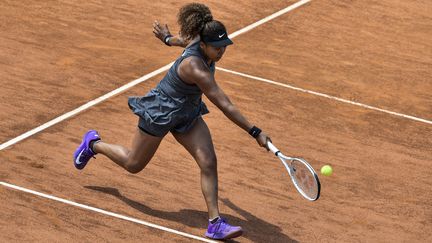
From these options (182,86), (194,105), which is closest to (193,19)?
(182,86)

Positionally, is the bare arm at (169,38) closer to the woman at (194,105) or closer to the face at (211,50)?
the woman at (194,105)

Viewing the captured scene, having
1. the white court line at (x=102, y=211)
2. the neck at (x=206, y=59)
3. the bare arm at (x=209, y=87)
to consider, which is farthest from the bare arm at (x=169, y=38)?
the white court line at (x=102, y=211)

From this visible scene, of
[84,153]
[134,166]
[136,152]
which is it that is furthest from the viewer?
[84,153]

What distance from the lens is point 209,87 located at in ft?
33.6

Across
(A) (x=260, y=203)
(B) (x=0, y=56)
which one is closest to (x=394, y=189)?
(A) (x=260, y=203)

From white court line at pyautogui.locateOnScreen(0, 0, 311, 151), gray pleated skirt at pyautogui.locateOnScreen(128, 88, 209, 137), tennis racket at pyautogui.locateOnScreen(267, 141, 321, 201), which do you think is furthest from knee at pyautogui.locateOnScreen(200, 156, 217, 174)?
white court line at pyautogui.locateOnScreen(0, 0, 311, 151)

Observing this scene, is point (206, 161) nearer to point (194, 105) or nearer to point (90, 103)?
point (194, 105)

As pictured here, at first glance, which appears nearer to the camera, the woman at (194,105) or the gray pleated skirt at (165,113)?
the woman at (194,105)

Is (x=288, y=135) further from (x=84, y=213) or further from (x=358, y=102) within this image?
(x=84, y=213)

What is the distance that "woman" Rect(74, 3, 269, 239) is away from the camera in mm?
10289

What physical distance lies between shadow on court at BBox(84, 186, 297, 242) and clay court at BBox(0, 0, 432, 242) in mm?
22

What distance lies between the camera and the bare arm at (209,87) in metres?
10.2

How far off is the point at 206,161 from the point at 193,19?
4.47 ft

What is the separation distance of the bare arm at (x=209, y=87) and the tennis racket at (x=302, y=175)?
38 cm
